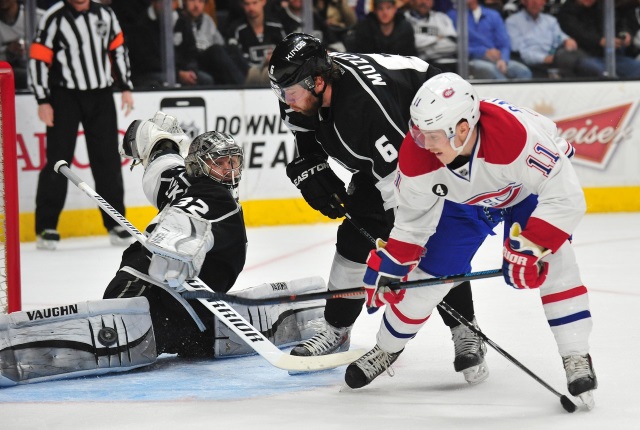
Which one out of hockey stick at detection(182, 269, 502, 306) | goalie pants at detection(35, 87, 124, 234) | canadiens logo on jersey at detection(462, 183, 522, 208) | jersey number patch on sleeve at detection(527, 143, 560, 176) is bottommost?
goalie pants at detection(35, 87, 124, 234)

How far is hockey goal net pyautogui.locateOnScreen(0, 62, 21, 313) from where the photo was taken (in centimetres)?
354

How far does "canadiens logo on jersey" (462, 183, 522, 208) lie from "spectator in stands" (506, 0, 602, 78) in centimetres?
412

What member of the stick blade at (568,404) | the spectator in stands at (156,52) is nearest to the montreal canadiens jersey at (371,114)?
the stick blade at (568,404)

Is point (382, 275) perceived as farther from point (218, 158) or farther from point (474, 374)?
point (218, 158)

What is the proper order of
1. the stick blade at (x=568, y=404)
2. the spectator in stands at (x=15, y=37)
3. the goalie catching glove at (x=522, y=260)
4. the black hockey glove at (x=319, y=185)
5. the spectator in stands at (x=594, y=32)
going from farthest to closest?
the spectator in stands at (x=594, y=32) < the spectator in stands at (x=15, y=37) < the black hockey glove at (x=319, y=185) < the stick blade at (x=568, y=404) < the goalie catching glove at (x=522, y=260)

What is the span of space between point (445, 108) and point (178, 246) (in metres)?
0.88

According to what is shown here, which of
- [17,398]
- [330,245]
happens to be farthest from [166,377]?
[330,245]

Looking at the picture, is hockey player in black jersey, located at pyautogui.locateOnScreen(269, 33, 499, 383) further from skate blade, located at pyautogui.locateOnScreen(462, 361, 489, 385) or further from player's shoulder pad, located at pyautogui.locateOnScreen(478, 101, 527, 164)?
player's shoulder pad, located at pyautogui.locateOnScreen(478, 101, 527, 164)

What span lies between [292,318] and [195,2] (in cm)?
321

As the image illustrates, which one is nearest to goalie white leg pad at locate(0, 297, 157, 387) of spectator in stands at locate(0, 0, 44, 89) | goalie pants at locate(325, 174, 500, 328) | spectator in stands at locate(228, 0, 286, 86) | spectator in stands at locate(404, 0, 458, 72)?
goalie pants at locate(325, 174, 500, 328)

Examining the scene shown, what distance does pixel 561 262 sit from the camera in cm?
259

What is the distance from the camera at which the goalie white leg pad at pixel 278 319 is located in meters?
3.24

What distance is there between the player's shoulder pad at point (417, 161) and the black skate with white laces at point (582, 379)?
21.8 inches

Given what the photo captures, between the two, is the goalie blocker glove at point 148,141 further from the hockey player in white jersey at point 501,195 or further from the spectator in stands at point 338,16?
the spectator in stands at point 338,16
